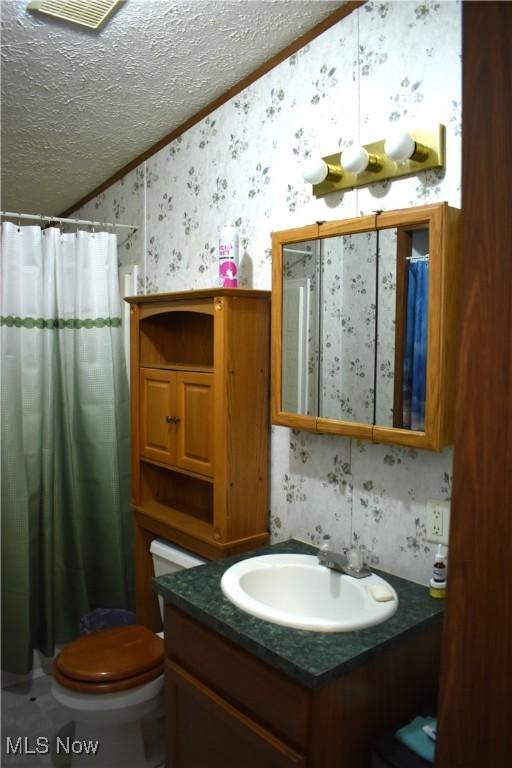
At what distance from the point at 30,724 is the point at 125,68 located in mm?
2351

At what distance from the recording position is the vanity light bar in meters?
1.43

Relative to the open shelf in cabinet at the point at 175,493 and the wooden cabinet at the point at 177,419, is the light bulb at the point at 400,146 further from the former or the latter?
the open shelf in cabinet at the point at 175,493

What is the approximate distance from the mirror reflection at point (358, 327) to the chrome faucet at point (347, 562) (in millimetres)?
364

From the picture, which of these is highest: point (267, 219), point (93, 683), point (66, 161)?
point (66, 161)

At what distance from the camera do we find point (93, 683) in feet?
5.66

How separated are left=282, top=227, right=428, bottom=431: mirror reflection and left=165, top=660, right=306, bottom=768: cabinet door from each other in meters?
0.76

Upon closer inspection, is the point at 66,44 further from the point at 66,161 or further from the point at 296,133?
the point at 66,161

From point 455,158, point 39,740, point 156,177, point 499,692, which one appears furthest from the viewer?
point 156,177

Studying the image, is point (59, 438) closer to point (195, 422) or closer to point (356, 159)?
point (195, 422)

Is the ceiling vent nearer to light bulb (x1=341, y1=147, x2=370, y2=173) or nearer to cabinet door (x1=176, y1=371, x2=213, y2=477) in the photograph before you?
light bulb (x1=341, y1=147, x2=370, y2=173)

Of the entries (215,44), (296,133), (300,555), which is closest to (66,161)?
(215,44)

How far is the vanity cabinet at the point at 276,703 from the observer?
118 cm

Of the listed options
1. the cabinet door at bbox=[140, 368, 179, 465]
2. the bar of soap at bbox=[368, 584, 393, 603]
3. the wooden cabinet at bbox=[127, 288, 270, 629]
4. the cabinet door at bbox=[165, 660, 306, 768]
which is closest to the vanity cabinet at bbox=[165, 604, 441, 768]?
the cabinet door at bbox=[165, 660, 306, 768]

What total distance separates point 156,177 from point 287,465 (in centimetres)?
142
